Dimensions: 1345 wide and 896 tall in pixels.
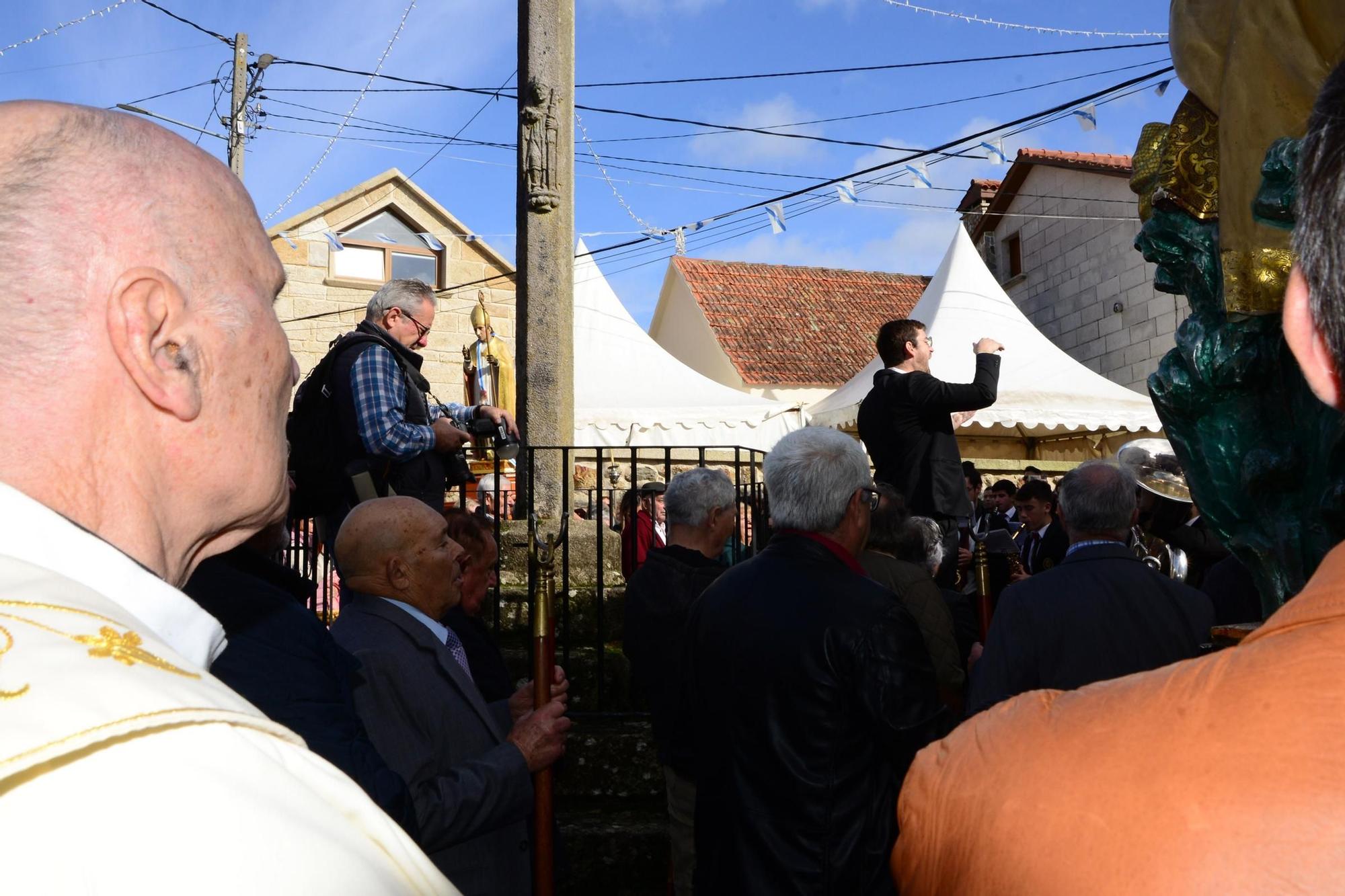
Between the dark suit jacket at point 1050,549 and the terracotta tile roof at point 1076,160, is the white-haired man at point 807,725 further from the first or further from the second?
A: the terracotta tile roof at point 1076,160

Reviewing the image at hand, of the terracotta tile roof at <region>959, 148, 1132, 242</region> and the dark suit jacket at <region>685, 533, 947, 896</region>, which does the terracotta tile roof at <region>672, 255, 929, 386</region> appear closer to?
the terracotta tile roof at <region>959, 148, 1132, 242</region>

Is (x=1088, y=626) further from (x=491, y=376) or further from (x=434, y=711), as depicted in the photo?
(x=491, y=376)

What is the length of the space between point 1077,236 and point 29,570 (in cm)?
2027

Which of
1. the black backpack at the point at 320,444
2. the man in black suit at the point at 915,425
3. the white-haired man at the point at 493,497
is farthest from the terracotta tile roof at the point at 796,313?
the black backpack at the point at 320,444

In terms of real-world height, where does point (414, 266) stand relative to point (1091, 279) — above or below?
above

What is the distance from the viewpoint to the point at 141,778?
2.09ft

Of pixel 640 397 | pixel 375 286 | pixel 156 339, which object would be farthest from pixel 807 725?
pixel 375 286

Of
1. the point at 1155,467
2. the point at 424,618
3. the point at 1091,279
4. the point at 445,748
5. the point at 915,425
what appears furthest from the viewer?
the point at 1091,279

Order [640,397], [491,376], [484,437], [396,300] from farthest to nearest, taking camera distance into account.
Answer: [491,376], [640,397], [484,437], [396,300]

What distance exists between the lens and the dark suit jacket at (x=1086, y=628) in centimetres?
347

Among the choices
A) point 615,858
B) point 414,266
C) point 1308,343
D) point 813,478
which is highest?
point 414,266

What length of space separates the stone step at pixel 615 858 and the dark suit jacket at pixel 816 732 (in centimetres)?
161

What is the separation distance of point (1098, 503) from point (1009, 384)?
9.28 metres

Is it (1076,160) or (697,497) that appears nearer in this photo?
(697,497)
